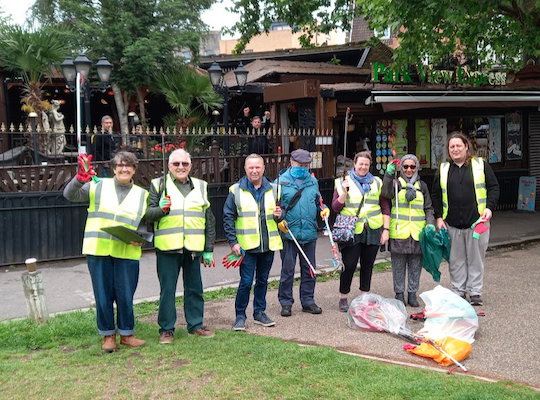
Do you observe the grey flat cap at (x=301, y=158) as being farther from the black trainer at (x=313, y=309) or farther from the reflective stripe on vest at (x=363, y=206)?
the black trainer at (x=313, y=309)

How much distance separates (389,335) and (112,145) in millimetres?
5618

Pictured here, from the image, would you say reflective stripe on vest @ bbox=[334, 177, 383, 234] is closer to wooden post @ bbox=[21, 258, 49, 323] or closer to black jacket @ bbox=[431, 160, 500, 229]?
black jacket @ bbox=[431, 160, 500, 229]

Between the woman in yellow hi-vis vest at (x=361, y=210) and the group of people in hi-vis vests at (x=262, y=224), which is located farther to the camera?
the woman in yellow hi-vis vest at (x=361, y=210)

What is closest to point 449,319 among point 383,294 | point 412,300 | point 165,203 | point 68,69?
point 412,300

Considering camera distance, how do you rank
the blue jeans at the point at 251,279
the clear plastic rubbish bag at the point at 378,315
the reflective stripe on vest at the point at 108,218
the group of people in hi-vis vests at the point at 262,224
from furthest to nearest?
1. the blue jeans at the point at 251,279
2. the clear plastic rubbish bag at the point at 378,315
3. the group of people in hi-vis vests at the point at 262,224
4. the reflective stripe on vest at the point at 108,218

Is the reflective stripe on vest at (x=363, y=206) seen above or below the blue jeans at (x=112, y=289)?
above

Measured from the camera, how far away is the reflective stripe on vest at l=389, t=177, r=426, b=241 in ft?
21.5

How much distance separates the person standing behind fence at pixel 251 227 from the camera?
593cm

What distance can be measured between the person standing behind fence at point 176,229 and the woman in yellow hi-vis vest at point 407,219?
2130mm

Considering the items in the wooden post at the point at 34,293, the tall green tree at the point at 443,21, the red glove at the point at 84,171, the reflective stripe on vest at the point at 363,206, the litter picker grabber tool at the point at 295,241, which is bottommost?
the wooden post at the point at 34,293

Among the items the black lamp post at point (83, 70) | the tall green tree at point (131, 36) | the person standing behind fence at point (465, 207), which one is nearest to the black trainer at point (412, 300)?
the person standing behind fence at point (465, 207)

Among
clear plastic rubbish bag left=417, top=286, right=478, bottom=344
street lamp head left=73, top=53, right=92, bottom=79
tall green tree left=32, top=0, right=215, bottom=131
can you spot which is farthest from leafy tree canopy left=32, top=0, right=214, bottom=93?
clear plastic rubbish bag left=417, top=286, right=478, bottom=344

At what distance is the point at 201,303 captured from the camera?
226 inches

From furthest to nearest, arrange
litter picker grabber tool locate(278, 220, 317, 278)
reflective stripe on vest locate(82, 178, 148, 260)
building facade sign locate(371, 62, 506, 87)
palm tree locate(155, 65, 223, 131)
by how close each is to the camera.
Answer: palm tree locate(155, 65, 223, 131) → building facade sign locate(371, 62, 506, 87) → litter picker grabber tool locate(278, 220, 317, 278) → reflective stripe on vest locate(82, 178, 148, 260)
